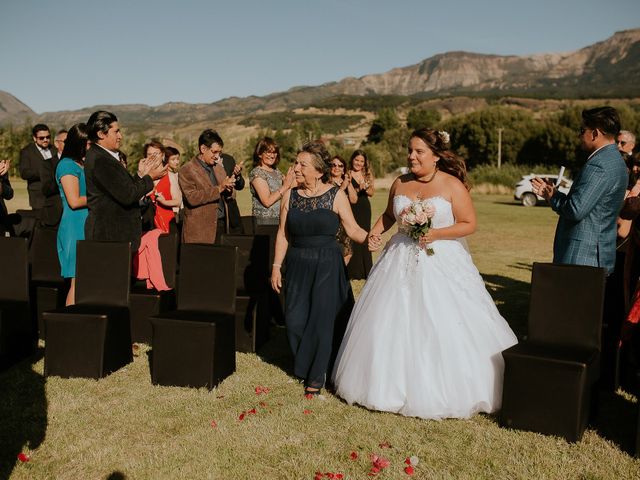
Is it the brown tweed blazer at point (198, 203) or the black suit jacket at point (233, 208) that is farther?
the black suit jacket at point (233, 208)

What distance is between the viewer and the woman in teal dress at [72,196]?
619cm

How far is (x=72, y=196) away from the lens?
20.3 feet

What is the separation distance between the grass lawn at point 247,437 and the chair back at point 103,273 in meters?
0.73

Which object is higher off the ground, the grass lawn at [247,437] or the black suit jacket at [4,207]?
the black suit jacket at [4,207]

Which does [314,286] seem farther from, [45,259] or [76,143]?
[45,259]

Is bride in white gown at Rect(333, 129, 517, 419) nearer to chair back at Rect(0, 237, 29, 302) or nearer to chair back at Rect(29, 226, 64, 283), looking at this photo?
chair back at Rect(0, 237, 29, 302)

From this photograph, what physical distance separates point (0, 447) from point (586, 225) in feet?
15.3

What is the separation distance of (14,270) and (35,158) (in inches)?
144

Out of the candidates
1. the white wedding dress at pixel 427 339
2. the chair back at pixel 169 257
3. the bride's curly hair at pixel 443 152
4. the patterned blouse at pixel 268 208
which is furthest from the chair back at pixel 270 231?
the bride's curly hair at pixel 443 152

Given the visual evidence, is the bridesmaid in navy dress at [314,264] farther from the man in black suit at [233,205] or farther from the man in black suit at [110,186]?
the man in black suit at [233,205]

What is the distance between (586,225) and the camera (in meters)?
5.04

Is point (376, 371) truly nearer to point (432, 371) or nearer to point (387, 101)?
point (432, 371)

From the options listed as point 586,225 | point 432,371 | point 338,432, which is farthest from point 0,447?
point 586,225

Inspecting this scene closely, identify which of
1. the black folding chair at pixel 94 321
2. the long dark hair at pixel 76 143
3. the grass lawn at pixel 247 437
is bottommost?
the grass lawn at pixel 247 437
